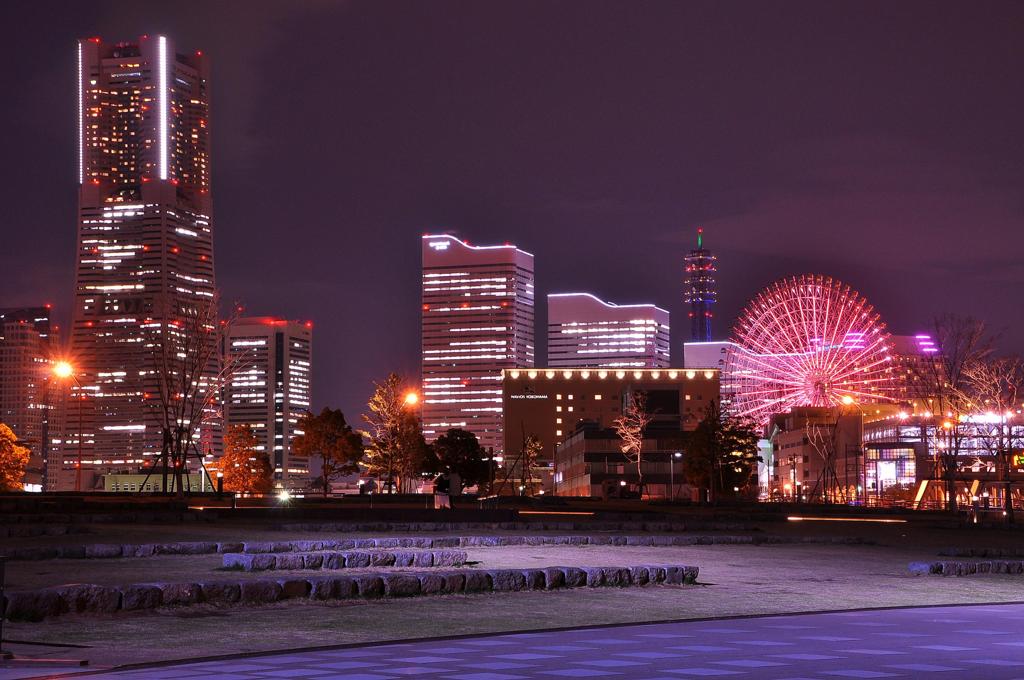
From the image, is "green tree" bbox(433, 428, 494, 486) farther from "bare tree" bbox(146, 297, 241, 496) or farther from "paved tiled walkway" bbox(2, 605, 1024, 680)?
"paved tiled walkway" bbox(2, 605, 1024, 680)

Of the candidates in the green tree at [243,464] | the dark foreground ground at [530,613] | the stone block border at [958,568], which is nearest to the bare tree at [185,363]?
the green tree at [243,464]

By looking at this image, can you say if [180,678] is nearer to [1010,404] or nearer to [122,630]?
[122,630]

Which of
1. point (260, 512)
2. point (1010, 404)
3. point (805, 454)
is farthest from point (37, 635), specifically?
point (805, 454)

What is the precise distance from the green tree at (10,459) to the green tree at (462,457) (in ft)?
148

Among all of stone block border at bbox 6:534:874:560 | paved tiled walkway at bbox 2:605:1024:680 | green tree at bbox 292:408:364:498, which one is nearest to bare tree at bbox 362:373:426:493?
green tree at bbox 292:408:364:498

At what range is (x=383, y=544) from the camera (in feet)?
119

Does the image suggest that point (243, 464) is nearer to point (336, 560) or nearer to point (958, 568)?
point (336, 560)

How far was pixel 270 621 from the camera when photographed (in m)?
19.0

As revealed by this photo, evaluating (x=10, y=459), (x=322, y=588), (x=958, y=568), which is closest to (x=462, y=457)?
(x=10, y=459)

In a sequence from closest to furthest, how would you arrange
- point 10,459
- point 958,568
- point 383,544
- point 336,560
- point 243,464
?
point 336,560 < point 958,568 < point 383,544 < point 10,459 < point 243,464

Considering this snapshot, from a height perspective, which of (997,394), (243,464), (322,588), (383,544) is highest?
(997,394)

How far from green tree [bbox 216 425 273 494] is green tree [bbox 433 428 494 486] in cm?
2034

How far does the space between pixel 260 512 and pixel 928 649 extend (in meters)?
46.5

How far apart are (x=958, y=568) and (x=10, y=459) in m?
104
